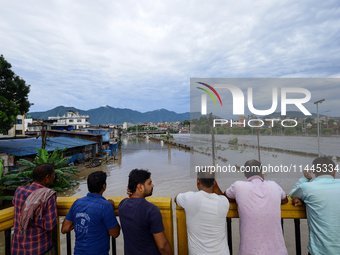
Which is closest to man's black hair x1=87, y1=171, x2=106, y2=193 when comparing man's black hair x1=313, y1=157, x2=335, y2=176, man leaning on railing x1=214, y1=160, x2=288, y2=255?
man leaning on railing x1=214, y1=160, x2=288, y2=255

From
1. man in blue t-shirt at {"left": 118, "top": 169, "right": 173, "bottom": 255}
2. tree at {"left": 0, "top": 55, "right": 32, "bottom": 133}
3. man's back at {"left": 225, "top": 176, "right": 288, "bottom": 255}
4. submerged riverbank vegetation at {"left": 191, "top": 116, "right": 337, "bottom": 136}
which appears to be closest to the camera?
man in blue t-shirt at {"left": 118, "top": 169, "right": 173, "bottom": 255}

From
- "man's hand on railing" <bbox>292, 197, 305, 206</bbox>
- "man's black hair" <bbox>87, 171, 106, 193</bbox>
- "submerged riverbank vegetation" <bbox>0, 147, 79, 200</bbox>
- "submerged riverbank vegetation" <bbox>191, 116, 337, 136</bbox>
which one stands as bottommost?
"submerged riverbank vegetation" <bbox>0, 147, 79, 200</bbox>

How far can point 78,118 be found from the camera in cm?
6056

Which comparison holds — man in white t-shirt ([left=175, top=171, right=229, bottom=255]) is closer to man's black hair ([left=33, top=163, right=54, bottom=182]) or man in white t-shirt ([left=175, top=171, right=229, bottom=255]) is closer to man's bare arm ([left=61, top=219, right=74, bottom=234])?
man's bare arm ([left=61, top=219, right=74, bottom=234])

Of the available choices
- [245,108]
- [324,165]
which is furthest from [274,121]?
[324,165]

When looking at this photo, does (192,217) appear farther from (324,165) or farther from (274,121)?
(274,121)

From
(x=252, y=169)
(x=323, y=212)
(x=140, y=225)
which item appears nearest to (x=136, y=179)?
(x=140, y=225)

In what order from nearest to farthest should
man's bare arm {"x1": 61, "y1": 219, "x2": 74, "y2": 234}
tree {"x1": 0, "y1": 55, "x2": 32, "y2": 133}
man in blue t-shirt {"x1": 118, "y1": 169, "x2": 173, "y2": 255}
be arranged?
man in blue t-shirt {"x1": 118, "y1": 169, "x2": 173, "y2": 255} < man's bare arm {"x1": 61, "y1": 219, "x2": 74, "y2": 234} < tree {"x1": 0, "y1": 55, "x2": 32, "y2": 133}

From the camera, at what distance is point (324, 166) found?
1.86m

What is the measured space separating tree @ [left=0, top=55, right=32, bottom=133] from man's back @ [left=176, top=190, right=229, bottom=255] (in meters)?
12.0

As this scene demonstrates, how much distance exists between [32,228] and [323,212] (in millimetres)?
2581

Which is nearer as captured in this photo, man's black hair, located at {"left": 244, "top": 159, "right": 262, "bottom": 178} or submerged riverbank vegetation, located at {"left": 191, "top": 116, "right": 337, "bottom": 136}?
man's black hair, located at {"left": 244, "top": 159, "right": 262, "bottom": 178}

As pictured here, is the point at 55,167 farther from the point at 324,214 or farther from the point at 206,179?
the point at 324,214

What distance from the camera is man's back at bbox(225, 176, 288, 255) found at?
1684 millimetres
